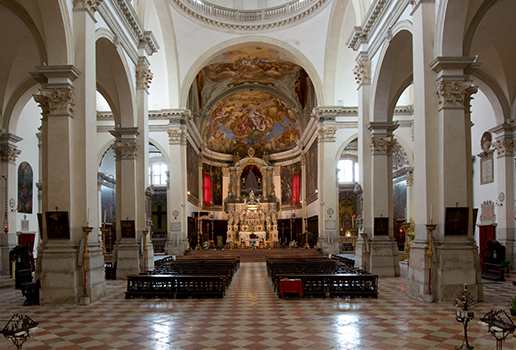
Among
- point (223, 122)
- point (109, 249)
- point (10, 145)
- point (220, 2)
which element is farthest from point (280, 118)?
point (10, 145)

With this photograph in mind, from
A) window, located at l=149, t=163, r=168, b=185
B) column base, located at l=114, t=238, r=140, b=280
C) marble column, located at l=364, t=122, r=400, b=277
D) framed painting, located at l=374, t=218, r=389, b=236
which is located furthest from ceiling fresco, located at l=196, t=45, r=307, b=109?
framed painting, located at l=374, t=218, r=389, b=236

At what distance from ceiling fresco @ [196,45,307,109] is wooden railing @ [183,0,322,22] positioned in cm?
189

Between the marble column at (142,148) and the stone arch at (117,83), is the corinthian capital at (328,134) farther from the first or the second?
the stone arch at (117,83)

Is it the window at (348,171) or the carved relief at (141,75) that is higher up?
the carved relief at (141,75)

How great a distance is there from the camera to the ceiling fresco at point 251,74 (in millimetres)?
30266

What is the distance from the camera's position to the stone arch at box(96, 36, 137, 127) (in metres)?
14.8

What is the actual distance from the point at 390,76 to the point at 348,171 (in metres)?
22.9

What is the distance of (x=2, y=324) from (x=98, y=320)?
1.70 metres

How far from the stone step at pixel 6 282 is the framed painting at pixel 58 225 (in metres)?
5.32

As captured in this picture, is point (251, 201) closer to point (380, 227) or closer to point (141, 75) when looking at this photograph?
point (141, 75)

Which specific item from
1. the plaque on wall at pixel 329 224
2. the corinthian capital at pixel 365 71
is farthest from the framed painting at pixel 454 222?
the plaque on wall at pixel 329 224

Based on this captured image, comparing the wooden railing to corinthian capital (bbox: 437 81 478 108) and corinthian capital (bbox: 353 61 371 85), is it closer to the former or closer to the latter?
corinthian capital (bbox: 353 61 371 85)

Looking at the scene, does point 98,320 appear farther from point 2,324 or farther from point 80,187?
point 80,187

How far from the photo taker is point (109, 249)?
108ft
